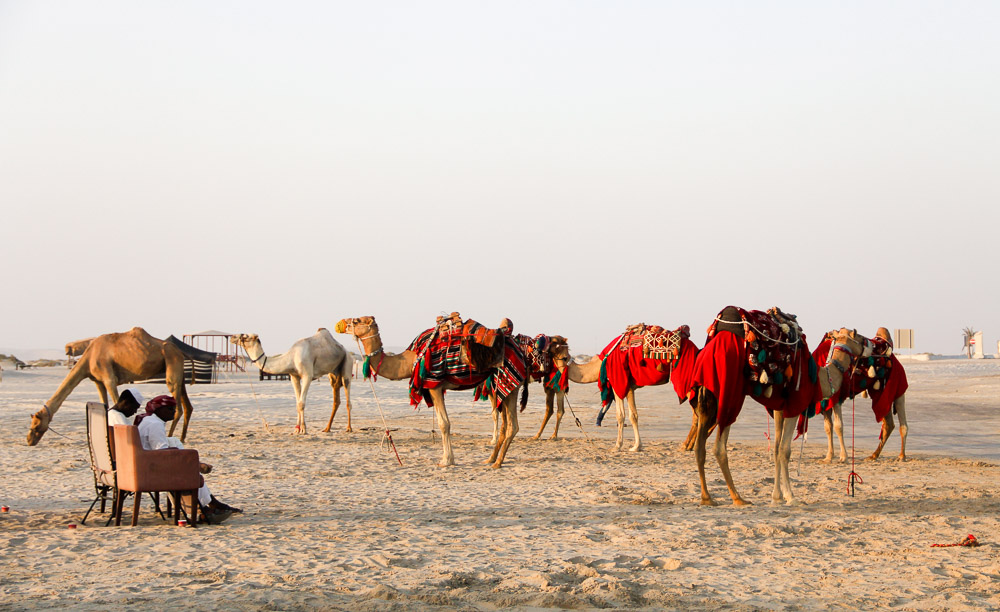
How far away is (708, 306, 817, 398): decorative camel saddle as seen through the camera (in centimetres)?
1017

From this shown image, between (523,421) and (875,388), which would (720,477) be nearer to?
(875,388)

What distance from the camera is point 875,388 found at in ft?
47.5

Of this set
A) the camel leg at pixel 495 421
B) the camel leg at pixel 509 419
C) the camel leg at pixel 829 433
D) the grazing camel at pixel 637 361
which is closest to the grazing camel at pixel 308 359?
the camel leg at pixel 495 421

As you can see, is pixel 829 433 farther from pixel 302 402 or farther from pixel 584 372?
pixel 302 402

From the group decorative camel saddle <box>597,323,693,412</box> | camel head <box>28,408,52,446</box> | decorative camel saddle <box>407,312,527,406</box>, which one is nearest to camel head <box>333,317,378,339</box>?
decorative camel saddle <box>407,312,527,406</box>

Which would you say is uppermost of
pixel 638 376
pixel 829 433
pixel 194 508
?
pixel 638 376

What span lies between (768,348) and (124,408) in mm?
6640

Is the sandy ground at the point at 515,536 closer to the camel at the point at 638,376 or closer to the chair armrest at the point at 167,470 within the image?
the chair armrest at the point at 167,470

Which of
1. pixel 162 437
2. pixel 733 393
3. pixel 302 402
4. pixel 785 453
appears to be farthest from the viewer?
pixel 302 402

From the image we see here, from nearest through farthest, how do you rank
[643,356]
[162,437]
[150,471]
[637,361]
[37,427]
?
[150,471], [162,437], [37,427], [643,356], [637,361]

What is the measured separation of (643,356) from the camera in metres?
16.3

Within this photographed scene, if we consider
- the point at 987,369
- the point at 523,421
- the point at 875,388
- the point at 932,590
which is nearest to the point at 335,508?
the point at 932,590

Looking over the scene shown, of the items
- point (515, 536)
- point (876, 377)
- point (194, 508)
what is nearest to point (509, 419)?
point (876, 377)

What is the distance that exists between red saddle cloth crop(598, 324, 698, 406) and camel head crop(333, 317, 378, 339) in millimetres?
4121
